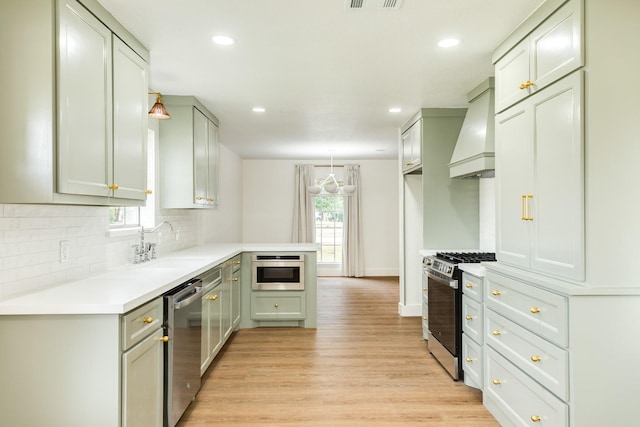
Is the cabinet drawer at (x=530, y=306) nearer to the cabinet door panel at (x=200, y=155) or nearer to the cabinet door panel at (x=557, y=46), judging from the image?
the cabinet door panel at (x=557, y=46)

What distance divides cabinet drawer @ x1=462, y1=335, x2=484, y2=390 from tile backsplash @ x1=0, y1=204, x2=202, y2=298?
276 centimetres

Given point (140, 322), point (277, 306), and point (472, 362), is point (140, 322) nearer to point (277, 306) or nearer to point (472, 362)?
point (472, 362)

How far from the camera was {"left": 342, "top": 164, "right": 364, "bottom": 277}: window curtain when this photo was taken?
800 cm

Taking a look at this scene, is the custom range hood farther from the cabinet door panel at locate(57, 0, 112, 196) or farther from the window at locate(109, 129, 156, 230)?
the window at locate(109, 129, 156, 230)

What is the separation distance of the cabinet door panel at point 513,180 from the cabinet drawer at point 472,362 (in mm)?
741

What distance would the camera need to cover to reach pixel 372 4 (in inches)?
81.9

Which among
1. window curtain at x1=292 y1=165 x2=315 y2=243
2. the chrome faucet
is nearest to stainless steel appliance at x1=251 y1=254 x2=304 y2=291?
the chrome faucet

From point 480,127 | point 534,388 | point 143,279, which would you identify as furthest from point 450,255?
point 143,279

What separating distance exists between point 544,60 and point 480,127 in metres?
1.18

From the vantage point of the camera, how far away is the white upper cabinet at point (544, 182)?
1812 mm

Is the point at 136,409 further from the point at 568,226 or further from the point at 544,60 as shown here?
the point at 544,60

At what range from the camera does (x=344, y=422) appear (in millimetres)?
2457

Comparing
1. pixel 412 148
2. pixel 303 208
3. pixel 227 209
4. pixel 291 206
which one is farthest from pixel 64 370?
pixel 291 206

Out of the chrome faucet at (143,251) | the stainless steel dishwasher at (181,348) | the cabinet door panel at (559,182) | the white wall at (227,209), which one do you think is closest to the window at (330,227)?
the white wall at (227,209)
